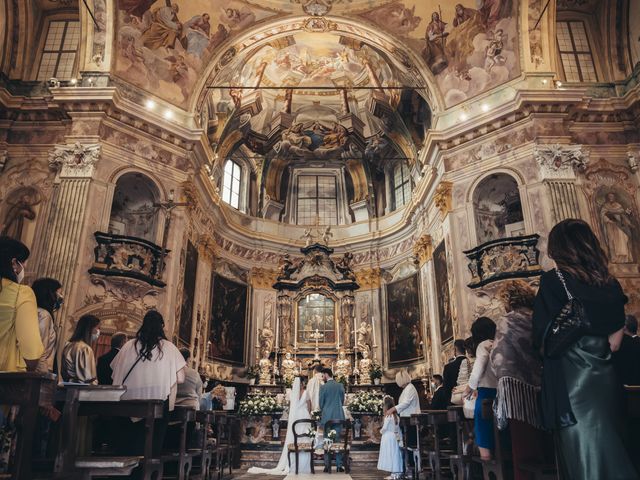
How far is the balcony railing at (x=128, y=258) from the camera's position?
37.3ft

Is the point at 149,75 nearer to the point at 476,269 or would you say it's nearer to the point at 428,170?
the point at 428,170

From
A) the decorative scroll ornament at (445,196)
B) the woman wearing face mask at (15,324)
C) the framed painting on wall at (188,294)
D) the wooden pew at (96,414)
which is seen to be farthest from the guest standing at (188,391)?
the decorative scroll ornament at (445,196)

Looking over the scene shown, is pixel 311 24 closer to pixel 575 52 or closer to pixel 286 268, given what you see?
pixel 575 52

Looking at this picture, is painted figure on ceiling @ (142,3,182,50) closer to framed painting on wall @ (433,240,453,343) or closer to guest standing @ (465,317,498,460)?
framed painting on wall @ (433,240,453,343)

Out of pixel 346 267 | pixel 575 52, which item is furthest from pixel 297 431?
pixel 575 52

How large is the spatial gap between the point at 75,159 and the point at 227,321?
7505 mm

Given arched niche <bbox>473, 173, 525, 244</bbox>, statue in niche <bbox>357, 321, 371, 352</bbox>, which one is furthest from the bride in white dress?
statue in niche <bbox>357, 321, 371, 352</bbox>

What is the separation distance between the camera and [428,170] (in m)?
15.0

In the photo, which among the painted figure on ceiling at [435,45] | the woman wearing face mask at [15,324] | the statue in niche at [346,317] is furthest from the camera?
the statue in niche at [346,317]

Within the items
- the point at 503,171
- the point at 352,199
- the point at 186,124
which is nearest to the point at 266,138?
the point at 352,199

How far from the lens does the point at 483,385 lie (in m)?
4.36

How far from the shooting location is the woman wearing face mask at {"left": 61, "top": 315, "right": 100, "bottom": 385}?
5.09 m

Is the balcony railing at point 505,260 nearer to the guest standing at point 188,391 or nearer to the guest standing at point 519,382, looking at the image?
the guest standing at point 188,391

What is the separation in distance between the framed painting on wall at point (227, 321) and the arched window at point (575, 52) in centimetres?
1226
